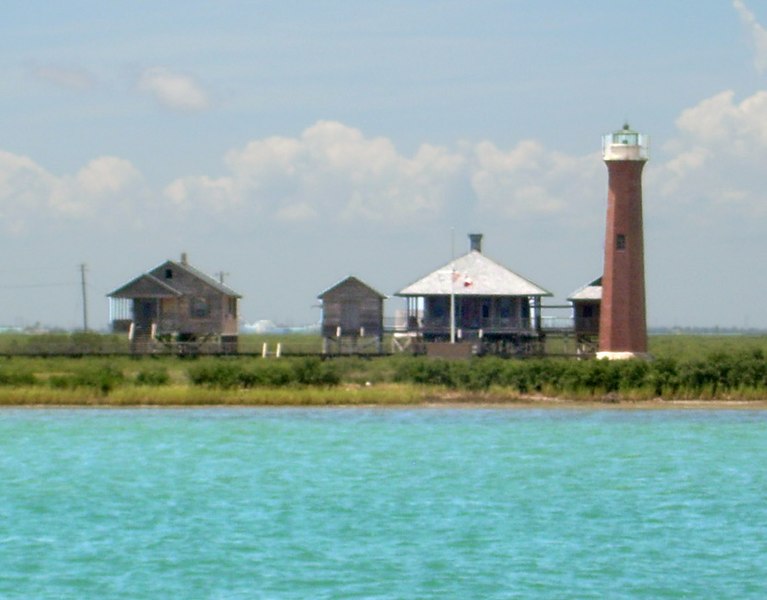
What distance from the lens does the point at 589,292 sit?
73438mm

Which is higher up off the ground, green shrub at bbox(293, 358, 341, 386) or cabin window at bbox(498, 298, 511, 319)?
cabin window at bbox(498, 298, 511, 319)

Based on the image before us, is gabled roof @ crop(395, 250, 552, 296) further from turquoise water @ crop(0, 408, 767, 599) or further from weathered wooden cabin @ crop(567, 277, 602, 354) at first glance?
turquoise water @ crop(0, 408, 767, 599)

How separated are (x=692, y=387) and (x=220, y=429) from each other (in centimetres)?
1604

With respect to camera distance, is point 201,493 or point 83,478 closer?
point 201,493

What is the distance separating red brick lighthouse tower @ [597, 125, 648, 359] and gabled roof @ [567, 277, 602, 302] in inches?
301

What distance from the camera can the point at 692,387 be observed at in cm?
5719

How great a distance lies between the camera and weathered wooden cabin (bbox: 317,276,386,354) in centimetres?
7556

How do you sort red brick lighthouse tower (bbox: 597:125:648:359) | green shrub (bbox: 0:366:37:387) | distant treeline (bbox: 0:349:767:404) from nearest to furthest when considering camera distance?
distant treeline (bbox: 0:349:767:404) < green shrub (bbox: 0:366:37:387) < red brick lighthouse tower (bbox: 597:125:648:359)

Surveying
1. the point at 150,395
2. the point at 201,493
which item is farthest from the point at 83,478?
the point at 150,395

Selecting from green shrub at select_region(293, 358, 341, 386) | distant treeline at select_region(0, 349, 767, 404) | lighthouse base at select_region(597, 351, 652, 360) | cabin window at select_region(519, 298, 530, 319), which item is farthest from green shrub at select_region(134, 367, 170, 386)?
cabin window at select_region(519, 298, 530, 319)

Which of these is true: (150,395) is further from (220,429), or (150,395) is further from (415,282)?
(415,282)

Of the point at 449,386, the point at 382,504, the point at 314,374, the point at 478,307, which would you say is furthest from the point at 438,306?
the point at 382,504

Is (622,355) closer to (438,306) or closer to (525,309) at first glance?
(525,309)

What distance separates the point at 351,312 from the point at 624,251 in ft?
50.3
